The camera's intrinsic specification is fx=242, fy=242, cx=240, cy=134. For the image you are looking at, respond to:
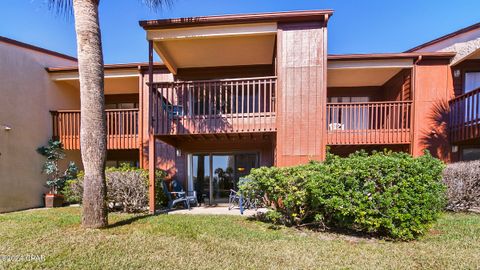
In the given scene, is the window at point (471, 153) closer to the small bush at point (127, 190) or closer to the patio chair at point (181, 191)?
the patio chair at point (181, 191)

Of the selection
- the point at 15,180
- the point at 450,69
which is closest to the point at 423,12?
the point at 450,69

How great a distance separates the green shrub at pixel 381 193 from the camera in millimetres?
4598

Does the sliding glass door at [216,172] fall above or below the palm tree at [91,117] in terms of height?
below

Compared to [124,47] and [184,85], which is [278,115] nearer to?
[184,85]

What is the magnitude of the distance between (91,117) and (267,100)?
18.5 ft

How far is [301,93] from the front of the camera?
285 inches

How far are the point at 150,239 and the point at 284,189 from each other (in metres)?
2.99

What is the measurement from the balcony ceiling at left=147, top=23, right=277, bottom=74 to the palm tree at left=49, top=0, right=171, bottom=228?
215 cm

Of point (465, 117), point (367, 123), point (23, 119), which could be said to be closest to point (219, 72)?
point (367, 123)

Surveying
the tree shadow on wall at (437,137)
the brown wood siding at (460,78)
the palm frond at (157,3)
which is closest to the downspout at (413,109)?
the tree shadow on wall at (437,137)

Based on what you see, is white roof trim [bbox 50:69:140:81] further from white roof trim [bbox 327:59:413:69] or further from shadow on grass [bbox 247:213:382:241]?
shadow on grass [bbox 247:213:382:241]

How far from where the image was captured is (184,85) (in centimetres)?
744

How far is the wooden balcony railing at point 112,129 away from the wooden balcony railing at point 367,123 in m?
7.54

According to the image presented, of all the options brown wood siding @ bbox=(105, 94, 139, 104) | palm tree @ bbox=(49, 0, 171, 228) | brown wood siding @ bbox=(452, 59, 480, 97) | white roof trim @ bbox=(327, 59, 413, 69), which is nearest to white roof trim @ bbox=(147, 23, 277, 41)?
palm tree @ bbox=(49, 0, 171, 228)
